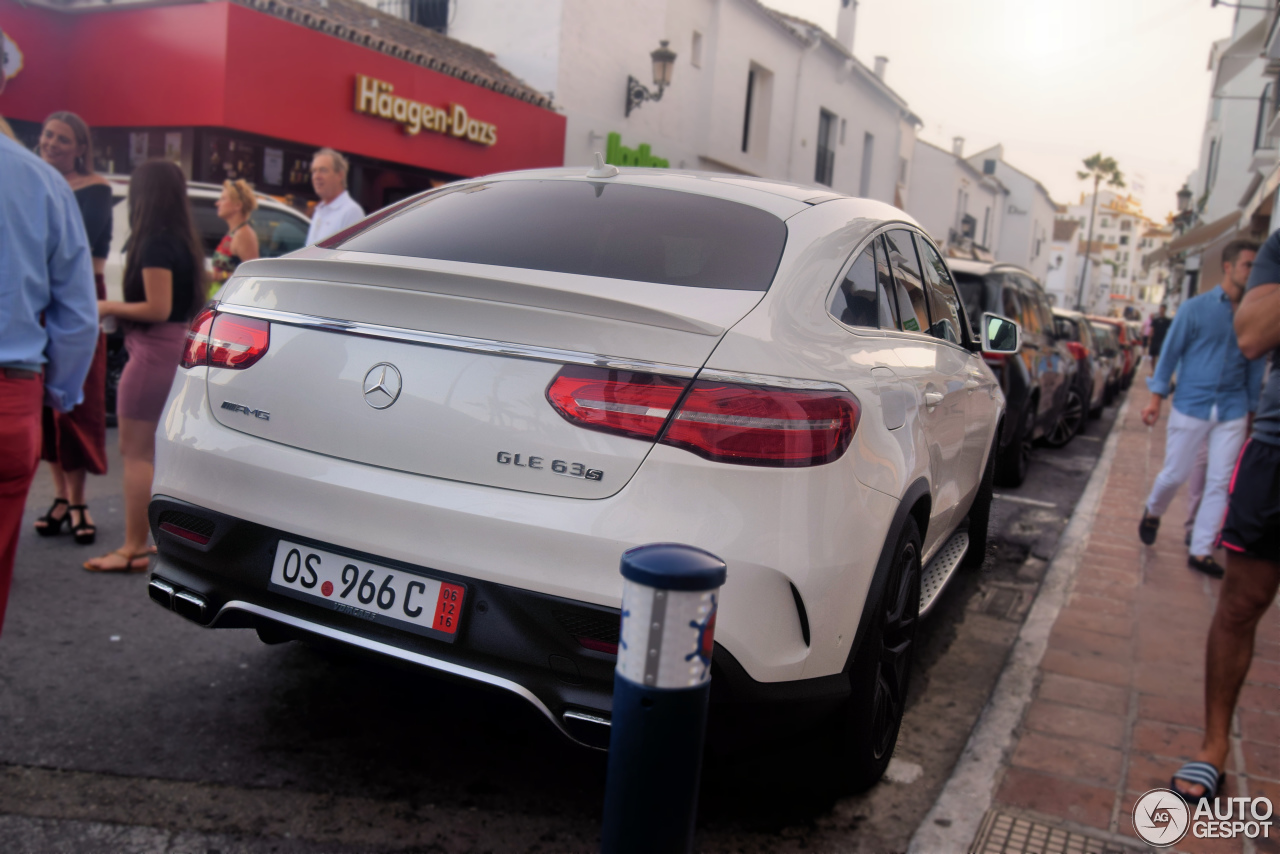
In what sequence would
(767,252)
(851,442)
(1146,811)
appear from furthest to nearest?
(1146,811), (767,252), (851,442)

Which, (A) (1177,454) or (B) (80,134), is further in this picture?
(A) (1177,454)

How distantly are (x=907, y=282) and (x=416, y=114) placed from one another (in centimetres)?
1078

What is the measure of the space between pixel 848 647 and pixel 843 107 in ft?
83.8

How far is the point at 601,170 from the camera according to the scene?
309 centimetres

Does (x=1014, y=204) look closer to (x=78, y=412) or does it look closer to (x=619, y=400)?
(x=78, y=412)

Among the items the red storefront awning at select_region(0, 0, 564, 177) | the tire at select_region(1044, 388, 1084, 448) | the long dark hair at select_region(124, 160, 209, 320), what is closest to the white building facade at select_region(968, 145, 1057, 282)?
the tire at select_region(1044, 388, 1084, 448)

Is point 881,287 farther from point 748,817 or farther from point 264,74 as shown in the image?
point 264,74

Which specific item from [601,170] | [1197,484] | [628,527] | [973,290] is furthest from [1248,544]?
[973,290]

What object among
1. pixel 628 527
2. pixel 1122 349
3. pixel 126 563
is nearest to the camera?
pixel 628 527

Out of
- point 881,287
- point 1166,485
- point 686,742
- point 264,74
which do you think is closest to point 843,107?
point 264,74

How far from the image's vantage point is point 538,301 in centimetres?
222

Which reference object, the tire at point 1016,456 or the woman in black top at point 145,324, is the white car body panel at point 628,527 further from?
the tire at point 1016,456

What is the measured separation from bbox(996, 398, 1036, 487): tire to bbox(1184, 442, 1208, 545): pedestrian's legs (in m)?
1.76

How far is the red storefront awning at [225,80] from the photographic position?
10.4 meters
